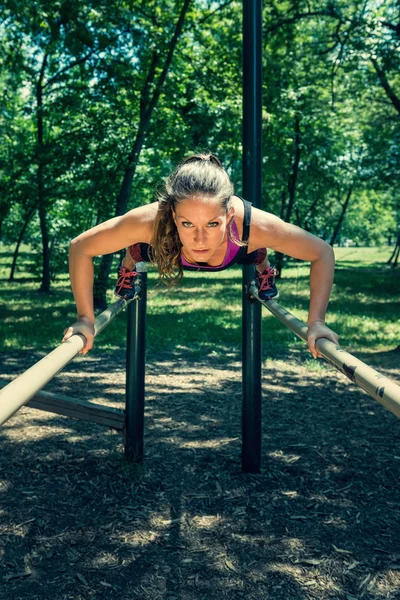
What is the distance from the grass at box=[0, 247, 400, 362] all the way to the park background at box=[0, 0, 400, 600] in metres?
0.07

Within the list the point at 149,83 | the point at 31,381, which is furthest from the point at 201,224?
the point at 149,83

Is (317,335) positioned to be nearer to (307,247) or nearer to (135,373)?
(307,247)

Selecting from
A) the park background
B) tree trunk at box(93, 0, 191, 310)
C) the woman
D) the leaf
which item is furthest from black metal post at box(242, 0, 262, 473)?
tree trunk at box(93, 0, 191, 310)

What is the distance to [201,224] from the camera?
2568 millimetres

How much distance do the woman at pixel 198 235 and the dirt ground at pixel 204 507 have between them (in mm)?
1328

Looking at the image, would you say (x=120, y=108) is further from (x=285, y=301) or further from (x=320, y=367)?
(x=320, y=367)

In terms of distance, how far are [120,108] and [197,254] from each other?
10347 millimetres

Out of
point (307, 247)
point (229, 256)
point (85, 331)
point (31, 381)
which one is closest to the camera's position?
point (31, 381)

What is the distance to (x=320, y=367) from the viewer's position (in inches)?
288

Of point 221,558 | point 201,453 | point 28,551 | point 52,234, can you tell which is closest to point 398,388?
point 221,558

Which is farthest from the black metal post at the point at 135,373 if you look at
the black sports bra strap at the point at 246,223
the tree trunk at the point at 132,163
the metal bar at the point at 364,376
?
the tree trunk at the point at 132,163

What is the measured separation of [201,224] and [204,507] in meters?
1.87

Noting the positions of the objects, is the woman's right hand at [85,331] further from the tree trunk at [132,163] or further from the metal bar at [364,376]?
the tree trunk at [132,163]

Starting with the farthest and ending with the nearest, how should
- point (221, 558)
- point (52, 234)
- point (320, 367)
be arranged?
1. point (52, 234)
2. point (320, 367)
3. point (221, 558)
